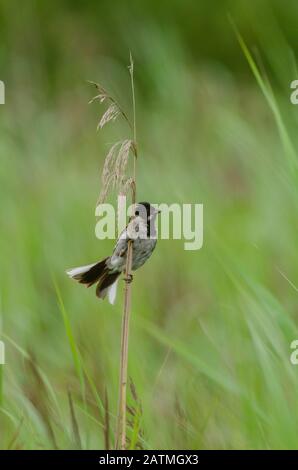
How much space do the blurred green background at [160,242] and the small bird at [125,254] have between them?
53 mm

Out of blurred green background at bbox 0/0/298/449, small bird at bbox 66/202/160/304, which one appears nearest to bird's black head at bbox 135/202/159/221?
small bird at bbox 66/202/160/304

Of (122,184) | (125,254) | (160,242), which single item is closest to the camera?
(122,184)

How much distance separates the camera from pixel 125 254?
0.86m

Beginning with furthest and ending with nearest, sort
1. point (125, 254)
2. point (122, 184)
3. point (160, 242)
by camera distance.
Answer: point (160, 242)
point (125, 254)
point (122, 184)

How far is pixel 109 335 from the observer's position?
1.42 meters

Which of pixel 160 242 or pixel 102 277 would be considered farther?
pixel 160 242

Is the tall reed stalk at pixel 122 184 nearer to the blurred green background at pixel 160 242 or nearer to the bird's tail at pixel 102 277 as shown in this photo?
the blurred green background at pixel 160 242

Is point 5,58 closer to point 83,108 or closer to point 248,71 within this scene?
point 83,108

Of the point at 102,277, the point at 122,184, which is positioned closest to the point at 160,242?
the point at 102,277

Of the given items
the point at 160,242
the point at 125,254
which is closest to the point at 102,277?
the point at 125,254

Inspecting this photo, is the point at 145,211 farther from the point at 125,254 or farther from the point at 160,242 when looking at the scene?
the point at 160,242

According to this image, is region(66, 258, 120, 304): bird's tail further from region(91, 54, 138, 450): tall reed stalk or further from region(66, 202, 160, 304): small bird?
region(91, 54, 138, 450): tall reed stalk

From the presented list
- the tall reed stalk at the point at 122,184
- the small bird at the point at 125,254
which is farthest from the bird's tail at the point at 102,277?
the tall reed stalk at the point at 122,184

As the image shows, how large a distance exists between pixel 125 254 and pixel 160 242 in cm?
112
